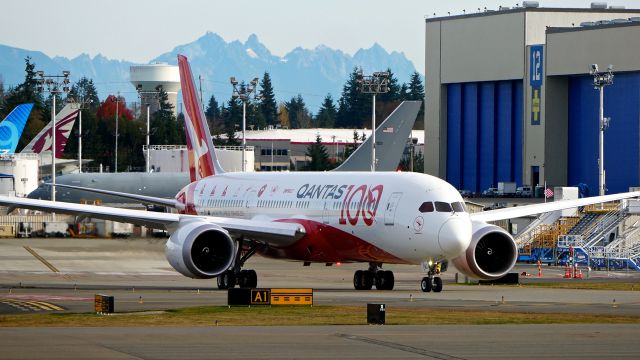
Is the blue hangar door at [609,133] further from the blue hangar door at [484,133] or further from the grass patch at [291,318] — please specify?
the grass patch at [291,318]

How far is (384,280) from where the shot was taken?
4606cm

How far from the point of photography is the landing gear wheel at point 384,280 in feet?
151

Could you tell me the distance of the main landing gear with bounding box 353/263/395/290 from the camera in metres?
46.0

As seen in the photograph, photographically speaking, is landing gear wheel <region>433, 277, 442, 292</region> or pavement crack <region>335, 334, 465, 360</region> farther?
landing gear wheel <region>433, 277, 442, 292</region>

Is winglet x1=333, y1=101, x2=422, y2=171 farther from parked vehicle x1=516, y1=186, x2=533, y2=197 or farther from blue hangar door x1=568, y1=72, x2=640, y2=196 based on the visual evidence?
blue hangar door x1=568, y1=72, x2=640, y2=196

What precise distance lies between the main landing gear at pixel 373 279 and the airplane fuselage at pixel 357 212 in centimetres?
78

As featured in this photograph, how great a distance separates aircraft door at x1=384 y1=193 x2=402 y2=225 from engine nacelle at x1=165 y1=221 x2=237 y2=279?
17.0 feet

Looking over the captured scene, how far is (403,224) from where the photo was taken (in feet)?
139

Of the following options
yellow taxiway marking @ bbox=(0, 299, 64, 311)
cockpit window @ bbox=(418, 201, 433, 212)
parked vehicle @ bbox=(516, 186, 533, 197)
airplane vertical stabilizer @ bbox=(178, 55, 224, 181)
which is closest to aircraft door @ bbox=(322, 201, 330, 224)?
cockpit window @ bbox=(418, 201, 433, 212)

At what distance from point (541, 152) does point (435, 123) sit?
52.2ft

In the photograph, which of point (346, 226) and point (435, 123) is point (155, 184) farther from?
point (346, 226)

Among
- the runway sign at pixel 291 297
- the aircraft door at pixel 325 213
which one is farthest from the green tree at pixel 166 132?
the runway sign at pixel 291 297

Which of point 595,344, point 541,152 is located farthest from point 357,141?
point 595,344

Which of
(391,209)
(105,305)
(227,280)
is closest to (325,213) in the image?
(391,209)
